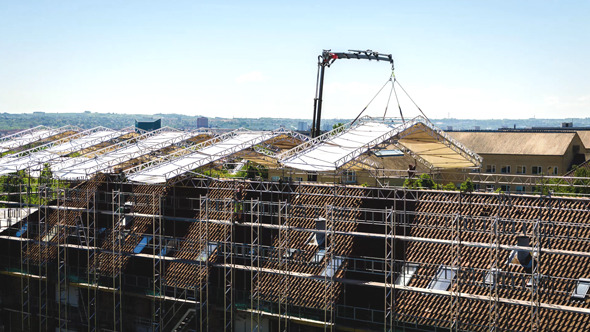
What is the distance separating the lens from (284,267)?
2997 centimetres

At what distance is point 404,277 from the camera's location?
27281 mm

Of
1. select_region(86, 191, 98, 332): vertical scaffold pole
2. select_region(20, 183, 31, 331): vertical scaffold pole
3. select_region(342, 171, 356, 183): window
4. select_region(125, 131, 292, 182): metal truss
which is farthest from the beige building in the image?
select_region(20, 183, 31, 331): vertical scaffold pole

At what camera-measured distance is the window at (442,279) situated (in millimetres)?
26547

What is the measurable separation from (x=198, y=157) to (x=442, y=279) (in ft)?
44.6

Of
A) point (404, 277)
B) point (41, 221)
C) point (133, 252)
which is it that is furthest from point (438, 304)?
point (41, 221)

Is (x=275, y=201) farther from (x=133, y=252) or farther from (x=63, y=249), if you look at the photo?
(x=63, y=249)

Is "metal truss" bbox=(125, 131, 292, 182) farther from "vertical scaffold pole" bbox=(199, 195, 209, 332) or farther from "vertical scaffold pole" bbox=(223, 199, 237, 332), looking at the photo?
"vertical scaffold pole" bbox=(223, 199, 237, 332)


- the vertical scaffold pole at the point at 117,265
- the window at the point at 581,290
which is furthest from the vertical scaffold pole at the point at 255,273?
the window at the point at 581,290

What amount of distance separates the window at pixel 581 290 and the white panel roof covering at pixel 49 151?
28.5 metres

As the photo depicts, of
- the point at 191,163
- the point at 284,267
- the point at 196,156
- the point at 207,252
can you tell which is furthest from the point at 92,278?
the point at 284,267

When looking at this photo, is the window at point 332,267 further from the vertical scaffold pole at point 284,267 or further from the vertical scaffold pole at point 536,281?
the vertical scaffold pole at point 536,281

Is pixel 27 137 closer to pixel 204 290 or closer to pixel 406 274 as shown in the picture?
pixel 204 290

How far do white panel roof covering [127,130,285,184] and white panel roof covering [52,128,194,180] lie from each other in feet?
4.48

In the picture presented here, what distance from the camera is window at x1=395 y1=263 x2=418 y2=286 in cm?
2725
